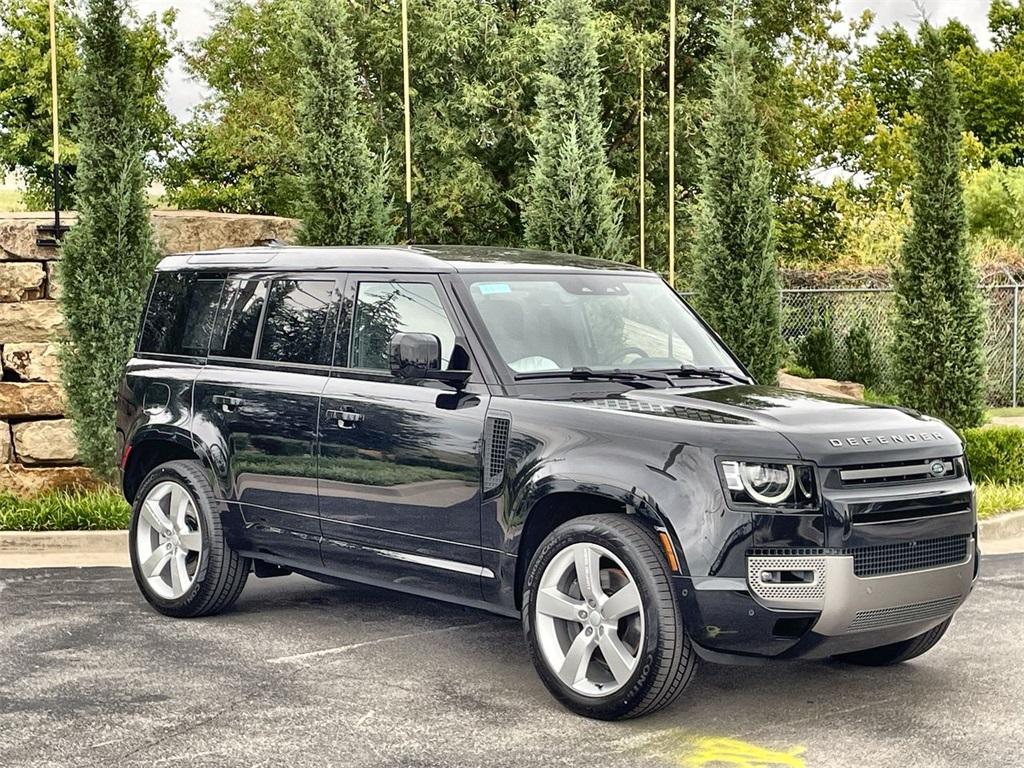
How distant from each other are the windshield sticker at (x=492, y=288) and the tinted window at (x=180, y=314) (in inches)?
78.8

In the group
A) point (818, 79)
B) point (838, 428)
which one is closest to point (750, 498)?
point (838, 428)

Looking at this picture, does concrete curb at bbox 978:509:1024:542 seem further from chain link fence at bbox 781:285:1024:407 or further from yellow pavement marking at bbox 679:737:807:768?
chain link fence at bbox 781:285:1024:407

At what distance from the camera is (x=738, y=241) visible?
1404 cm

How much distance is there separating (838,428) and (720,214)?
28.4 feet

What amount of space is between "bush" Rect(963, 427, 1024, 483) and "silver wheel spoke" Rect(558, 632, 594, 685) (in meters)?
8.23

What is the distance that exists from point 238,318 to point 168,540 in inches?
53.3

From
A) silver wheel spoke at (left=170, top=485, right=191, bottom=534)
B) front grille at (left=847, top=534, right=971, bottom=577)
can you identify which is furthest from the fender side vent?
silver wheel spoke at (left=170, top=485, right=191, bottom=534)

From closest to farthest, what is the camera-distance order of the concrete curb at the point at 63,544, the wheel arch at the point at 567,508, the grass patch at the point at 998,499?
1. the wheel arch at the point at 567,508
2. the concrete curb at the point at 63,544
3. the grass patch at the point at 998,499

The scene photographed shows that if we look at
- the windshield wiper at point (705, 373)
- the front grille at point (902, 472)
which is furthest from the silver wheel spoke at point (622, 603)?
the windshield wiper at point (705, 373)

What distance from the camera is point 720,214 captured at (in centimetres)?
1414

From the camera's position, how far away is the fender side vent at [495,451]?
20.5 feet

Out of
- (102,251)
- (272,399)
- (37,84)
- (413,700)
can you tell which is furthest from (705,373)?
(37,84)

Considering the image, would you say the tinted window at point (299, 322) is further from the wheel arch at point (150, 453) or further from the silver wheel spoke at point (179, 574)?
the silver wheel spoke at point (179, 574)

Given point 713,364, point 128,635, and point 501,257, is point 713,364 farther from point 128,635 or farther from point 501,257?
point 128,635
